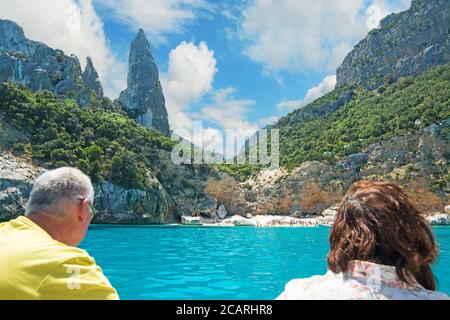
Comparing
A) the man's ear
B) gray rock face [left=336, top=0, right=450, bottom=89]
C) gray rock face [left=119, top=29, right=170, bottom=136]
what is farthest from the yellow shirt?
gray rock face [left=336, top=0, right=450, bottom=89]

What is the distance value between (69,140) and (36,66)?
26.8 m

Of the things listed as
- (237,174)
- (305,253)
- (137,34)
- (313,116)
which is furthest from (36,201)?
(137,34)

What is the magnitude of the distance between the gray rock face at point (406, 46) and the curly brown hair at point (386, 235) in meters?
95.8

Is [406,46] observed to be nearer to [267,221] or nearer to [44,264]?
[267,221]

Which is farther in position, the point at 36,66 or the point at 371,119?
the point at 371,119

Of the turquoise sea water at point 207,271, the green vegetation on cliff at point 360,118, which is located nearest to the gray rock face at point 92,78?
the green vegetation on cliff at point 360,118

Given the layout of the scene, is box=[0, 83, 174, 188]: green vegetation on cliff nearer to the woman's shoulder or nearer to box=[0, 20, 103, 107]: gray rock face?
box=[0, 20, 103, 107]: gray rock face

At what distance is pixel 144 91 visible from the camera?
9956 centimetres

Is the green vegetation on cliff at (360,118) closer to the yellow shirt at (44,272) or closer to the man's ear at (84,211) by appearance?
the man's ear at (84,211)

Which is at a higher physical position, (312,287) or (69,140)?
(69,140)

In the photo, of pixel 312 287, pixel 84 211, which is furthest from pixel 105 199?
pixel 312 287

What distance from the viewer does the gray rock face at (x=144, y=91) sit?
95688 mm
